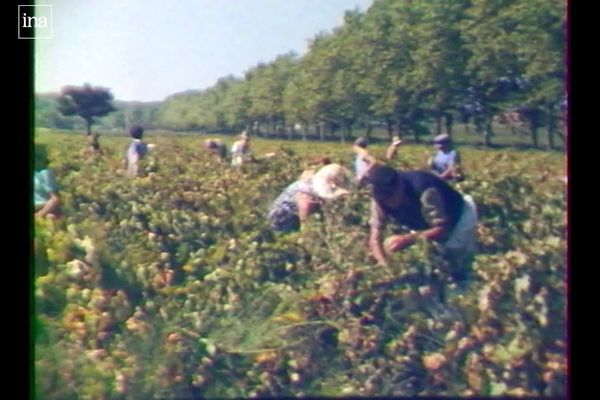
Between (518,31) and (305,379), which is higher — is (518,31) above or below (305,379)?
above

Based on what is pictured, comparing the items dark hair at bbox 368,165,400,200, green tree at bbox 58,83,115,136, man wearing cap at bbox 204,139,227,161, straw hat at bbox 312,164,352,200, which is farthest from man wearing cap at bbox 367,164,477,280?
green tree at bbox 58,83,115,136

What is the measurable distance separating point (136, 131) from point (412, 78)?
1.47m

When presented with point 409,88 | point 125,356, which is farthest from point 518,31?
point 125,356

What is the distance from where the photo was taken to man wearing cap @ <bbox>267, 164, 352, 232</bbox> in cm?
688

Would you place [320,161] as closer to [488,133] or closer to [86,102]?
[488,133]

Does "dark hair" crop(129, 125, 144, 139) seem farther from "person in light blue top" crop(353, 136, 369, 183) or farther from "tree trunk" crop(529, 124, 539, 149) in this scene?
"tree trunk" crop(529, 124, 539, 149)

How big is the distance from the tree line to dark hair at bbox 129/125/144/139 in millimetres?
49

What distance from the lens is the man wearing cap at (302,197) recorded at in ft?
22.6

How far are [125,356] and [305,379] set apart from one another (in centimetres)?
94

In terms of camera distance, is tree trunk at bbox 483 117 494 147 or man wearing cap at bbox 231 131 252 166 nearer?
tree trunk at bbox 483 117 494 147

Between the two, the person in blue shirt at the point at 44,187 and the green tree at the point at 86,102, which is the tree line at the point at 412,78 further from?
the person in blue shirt at the point at 44,187

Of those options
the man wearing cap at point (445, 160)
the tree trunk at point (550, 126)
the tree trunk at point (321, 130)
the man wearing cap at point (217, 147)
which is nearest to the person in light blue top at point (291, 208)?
the tree trunk at point (321, 130)
